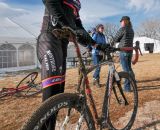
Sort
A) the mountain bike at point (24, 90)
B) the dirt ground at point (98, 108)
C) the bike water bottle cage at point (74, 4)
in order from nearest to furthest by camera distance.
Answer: the bike water bottle cage at point (74, 4)
the dirt ground at point (98, 108)
the mountain bike at point (24, 90)

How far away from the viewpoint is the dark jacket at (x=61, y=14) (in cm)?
330

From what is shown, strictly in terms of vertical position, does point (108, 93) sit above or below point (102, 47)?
below

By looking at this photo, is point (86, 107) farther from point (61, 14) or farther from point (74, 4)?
point (74, 4)

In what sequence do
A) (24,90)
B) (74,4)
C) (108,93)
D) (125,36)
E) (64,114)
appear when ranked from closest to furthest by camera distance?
(64,114), (74,4), (108,93), (125,36), (24,90)

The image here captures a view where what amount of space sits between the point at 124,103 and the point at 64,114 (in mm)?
2093

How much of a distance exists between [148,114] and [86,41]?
9.92ft

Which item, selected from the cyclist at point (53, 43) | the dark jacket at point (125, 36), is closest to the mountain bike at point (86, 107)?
the cyclist at point (53, 43)

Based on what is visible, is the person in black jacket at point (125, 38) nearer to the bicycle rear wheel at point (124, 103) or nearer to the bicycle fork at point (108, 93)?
the bicycle rear wheel at point (124, 103)

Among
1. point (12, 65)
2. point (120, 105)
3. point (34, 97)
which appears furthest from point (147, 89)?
point (12, 65)

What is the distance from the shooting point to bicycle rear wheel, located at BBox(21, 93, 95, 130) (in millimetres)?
2678

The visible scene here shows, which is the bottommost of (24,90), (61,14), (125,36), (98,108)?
(24,90)

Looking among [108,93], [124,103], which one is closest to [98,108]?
[124,103]

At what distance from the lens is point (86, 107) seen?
3.31 metres

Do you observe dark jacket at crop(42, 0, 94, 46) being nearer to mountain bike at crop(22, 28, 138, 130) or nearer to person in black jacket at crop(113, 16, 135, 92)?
mountain bike at crop(22, 28, 138, 130)
